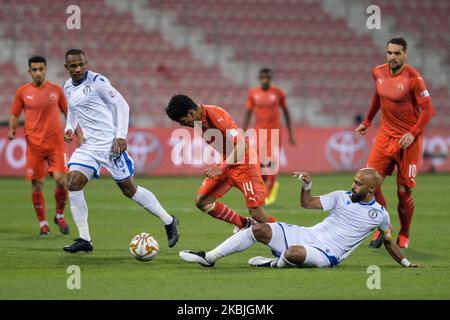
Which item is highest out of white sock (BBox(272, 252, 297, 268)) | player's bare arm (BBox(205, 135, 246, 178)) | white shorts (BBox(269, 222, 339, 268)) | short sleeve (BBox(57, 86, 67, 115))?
short sleeve (BBox(57, 86, 67, 115))

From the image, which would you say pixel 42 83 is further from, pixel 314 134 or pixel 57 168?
pixel 314 134

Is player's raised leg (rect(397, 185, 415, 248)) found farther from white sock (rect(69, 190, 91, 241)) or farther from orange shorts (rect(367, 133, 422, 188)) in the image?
white sock (rect(69, 190, 91, 241))

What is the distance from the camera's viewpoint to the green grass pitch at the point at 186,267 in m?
7.71

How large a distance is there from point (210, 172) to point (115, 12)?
22.0 meters

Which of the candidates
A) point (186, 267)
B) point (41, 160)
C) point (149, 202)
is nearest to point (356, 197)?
point (186, 267)

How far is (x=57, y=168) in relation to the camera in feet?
43.2

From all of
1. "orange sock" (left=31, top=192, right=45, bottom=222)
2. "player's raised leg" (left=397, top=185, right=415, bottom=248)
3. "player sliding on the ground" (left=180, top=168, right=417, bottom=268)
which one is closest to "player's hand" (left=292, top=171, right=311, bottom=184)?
"player sliding on the ground" (left=180, top=168, right=417, bottom=268)

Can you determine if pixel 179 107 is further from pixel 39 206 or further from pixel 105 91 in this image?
pixel 39 206

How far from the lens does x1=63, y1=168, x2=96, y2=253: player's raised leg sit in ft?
34.4

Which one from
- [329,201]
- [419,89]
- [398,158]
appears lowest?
[329,201]

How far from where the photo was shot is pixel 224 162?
10031mm

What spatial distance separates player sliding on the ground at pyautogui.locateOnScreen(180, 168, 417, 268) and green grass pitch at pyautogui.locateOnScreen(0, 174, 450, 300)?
0.16 meters

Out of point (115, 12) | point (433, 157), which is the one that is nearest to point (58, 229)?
point (433, 157)

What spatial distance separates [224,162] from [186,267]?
133 centimetres
